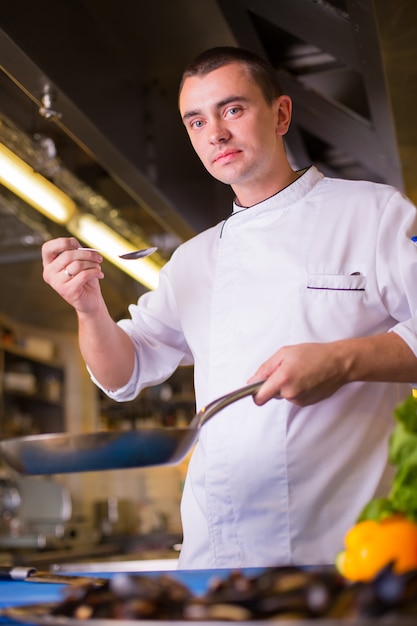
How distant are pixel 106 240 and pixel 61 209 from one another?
425 mm

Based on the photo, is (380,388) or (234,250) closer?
(380,388)

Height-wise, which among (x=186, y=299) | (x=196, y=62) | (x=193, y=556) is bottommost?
(x=193, y=556)

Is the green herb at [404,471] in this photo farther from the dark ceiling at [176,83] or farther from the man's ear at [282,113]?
the dark ceiling at [176,83]

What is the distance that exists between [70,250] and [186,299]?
29cm

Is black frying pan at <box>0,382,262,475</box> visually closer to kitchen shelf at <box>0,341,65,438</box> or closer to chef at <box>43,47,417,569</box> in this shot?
chef at <box>43,47,417,569</box>

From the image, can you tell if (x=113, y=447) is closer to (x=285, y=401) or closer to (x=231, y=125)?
(x=285, y=401)

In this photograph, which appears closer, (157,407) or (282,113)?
(282,113)

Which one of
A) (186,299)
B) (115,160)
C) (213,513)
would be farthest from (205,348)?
(115,160)

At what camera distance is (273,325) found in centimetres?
127

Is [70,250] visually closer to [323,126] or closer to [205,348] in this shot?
[205,348]

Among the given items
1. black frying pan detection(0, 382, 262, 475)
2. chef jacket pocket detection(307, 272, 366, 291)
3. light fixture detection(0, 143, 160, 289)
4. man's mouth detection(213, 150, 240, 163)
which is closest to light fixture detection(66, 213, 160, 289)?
light fixture detection(0, 143, 160, 289)

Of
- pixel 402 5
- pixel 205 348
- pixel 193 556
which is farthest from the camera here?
pixel 402 5

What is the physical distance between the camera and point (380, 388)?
1.24 m

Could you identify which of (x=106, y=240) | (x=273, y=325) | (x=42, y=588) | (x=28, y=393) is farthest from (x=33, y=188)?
(x=28, y=393)
